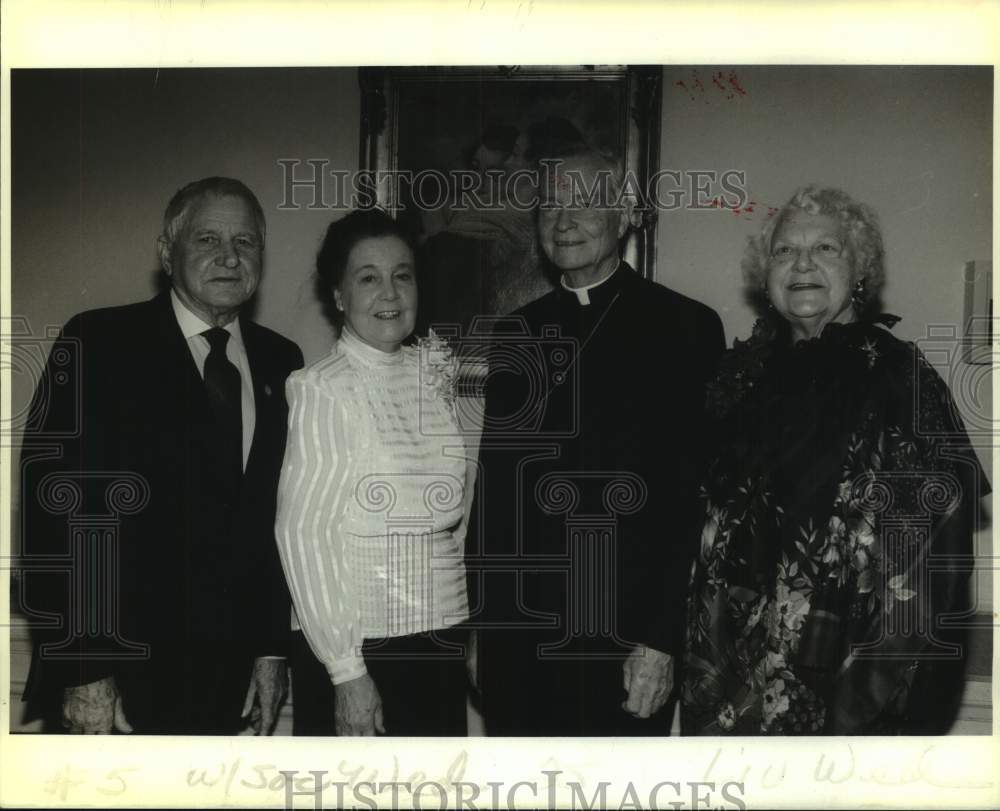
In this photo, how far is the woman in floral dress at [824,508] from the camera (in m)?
2.63

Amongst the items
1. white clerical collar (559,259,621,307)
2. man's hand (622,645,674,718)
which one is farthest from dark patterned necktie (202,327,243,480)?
man's hand (622,645,674,718)

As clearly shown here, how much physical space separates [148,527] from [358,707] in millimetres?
718

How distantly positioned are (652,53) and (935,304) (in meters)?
0.99

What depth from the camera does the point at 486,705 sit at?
2.74m

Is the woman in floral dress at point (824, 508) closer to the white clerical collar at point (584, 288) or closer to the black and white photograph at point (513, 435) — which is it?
the black and white photograph at point (513, 435)

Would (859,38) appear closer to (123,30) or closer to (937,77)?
(937,77)

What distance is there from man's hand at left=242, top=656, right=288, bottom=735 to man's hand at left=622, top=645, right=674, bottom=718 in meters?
0.90

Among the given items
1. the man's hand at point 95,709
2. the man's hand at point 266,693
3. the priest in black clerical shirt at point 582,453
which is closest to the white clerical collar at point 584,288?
the priest in black clerical shirt at point 582,453

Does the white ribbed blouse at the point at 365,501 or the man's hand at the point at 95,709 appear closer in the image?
the white ribbed blouse at the point at 365,501

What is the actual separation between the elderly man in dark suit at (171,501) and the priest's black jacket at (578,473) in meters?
0.55

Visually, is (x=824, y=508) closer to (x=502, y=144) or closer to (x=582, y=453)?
(x=582, y=453)

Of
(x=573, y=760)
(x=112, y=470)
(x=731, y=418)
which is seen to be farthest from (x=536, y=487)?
(x=112, y=470)

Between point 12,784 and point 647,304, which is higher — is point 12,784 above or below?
below

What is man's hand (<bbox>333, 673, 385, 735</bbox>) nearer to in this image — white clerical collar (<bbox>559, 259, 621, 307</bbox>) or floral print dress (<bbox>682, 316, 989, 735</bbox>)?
floral print dress (<bbox>682, 316, 989, 735</bbox>)
